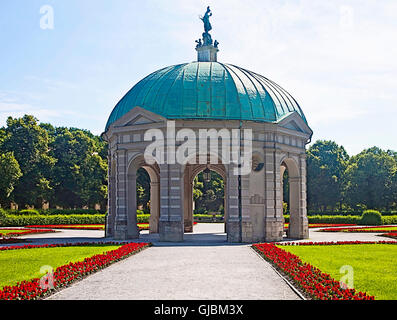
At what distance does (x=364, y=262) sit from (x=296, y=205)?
16.5 m

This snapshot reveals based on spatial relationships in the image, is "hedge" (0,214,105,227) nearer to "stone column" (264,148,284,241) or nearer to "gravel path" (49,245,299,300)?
"stone column" (264,148,284,241)

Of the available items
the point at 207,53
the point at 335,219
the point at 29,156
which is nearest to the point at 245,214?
the point at 207,53

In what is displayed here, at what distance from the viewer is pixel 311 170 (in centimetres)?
8956

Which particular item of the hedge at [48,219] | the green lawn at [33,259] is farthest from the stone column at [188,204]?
the hedge at [48,219]

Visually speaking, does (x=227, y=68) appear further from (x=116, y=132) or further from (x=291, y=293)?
(x=291, y=293)

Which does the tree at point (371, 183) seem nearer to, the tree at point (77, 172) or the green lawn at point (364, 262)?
the tree at point (77, 172)

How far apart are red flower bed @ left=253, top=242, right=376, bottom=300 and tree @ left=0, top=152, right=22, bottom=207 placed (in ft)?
161

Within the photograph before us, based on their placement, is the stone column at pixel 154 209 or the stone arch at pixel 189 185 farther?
the stone arch at pixel 189 185

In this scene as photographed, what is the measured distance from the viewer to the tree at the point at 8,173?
210ft

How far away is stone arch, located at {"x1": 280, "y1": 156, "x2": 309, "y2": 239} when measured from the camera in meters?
39.9

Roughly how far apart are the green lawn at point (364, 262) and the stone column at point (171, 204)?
27.9 ft

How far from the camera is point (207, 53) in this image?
147 feet

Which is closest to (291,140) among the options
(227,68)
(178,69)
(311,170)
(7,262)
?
(227,68)

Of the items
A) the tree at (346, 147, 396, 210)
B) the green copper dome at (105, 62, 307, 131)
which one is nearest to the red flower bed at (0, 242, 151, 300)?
the green copper dome at (105, 62, 307, 131)
